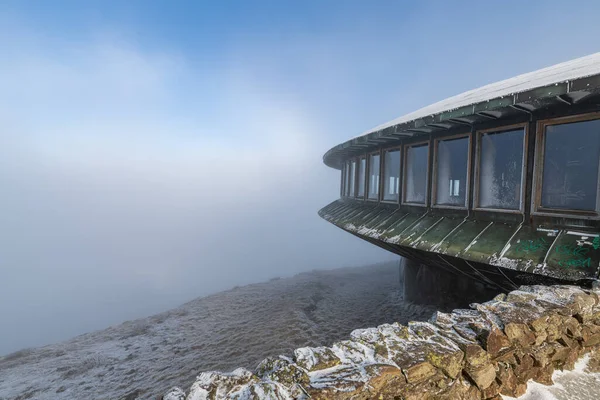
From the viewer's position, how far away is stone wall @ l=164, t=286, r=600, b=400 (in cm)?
229

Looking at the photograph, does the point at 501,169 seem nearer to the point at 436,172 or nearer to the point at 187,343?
the point at 436,172

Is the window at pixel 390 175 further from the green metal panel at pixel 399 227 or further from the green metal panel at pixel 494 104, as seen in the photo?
the green metal panel at pixel 494 104

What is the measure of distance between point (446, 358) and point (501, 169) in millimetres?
5412

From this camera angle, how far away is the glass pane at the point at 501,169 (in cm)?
595

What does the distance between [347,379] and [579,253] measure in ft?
15.9

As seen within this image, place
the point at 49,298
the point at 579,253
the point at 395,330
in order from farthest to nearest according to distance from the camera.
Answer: the point at 49,298, the point at 579,253, the point at 395,330

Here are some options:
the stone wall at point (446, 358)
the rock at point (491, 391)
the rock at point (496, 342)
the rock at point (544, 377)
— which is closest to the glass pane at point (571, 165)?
the stone wall at point (446, 358)

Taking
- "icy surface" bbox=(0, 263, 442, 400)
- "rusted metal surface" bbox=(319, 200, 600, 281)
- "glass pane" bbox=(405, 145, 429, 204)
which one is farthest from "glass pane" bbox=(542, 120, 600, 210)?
"icy surface" bbox=(0, 263, 442, 400)

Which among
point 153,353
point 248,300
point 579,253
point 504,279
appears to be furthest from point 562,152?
point 248,300

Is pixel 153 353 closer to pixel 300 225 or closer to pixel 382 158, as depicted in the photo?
pixel 382 158

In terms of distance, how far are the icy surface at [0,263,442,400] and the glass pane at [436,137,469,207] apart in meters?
5.79

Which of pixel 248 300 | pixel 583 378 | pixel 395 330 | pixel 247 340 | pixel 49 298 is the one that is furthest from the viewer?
pixel 49 298

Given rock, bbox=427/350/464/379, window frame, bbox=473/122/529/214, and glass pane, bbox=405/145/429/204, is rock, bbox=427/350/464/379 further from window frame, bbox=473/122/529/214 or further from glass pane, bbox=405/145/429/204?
glass pane, bbox=405/145/429/204

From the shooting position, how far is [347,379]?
7.73ft
